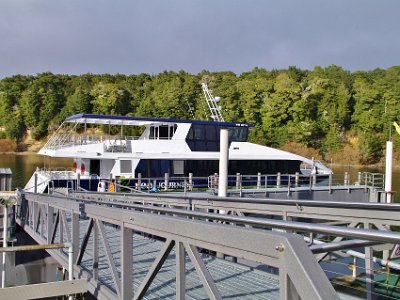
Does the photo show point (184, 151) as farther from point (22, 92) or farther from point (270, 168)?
point (22, 92)

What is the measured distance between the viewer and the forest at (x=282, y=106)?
217ft

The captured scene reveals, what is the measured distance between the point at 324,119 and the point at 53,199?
6577cm

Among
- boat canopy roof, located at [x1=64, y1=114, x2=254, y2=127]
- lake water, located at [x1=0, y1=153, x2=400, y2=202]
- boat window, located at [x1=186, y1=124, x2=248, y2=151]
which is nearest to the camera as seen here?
boat canopy roof, located at [x1=64, y1=114, x2=254, y2=127]

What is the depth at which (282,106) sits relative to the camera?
68688mm

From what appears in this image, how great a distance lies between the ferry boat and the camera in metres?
19.8

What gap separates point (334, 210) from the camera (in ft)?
18.1

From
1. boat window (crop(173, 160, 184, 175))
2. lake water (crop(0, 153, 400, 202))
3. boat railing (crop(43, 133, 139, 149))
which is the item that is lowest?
lake water (crop(0, 153, 400, 202))

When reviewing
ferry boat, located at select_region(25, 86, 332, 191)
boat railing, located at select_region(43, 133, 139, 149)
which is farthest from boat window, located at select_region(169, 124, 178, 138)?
boat railing, located at select_region(43, 133, 139, 149)

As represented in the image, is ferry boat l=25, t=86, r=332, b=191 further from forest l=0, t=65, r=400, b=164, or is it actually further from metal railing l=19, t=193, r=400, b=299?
forest l=0, t=65, r=400, b=164

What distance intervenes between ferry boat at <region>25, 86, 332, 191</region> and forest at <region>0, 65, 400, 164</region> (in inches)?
1419

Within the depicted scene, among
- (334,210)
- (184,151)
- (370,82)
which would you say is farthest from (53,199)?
(370,82)

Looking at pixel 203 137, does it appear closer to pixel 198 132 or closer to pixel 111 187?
pixel 198 132

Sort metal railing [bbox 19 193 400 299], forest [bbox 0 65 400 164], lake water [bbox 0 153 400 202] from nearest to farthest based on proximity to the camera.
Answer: metal railing [bbox 19 193 400 299] < lake water [bbox 0 153 400 202] < forest [bbox 0 65 400 164]

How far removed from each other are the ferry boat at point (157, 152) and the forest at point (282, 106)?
118 feet
